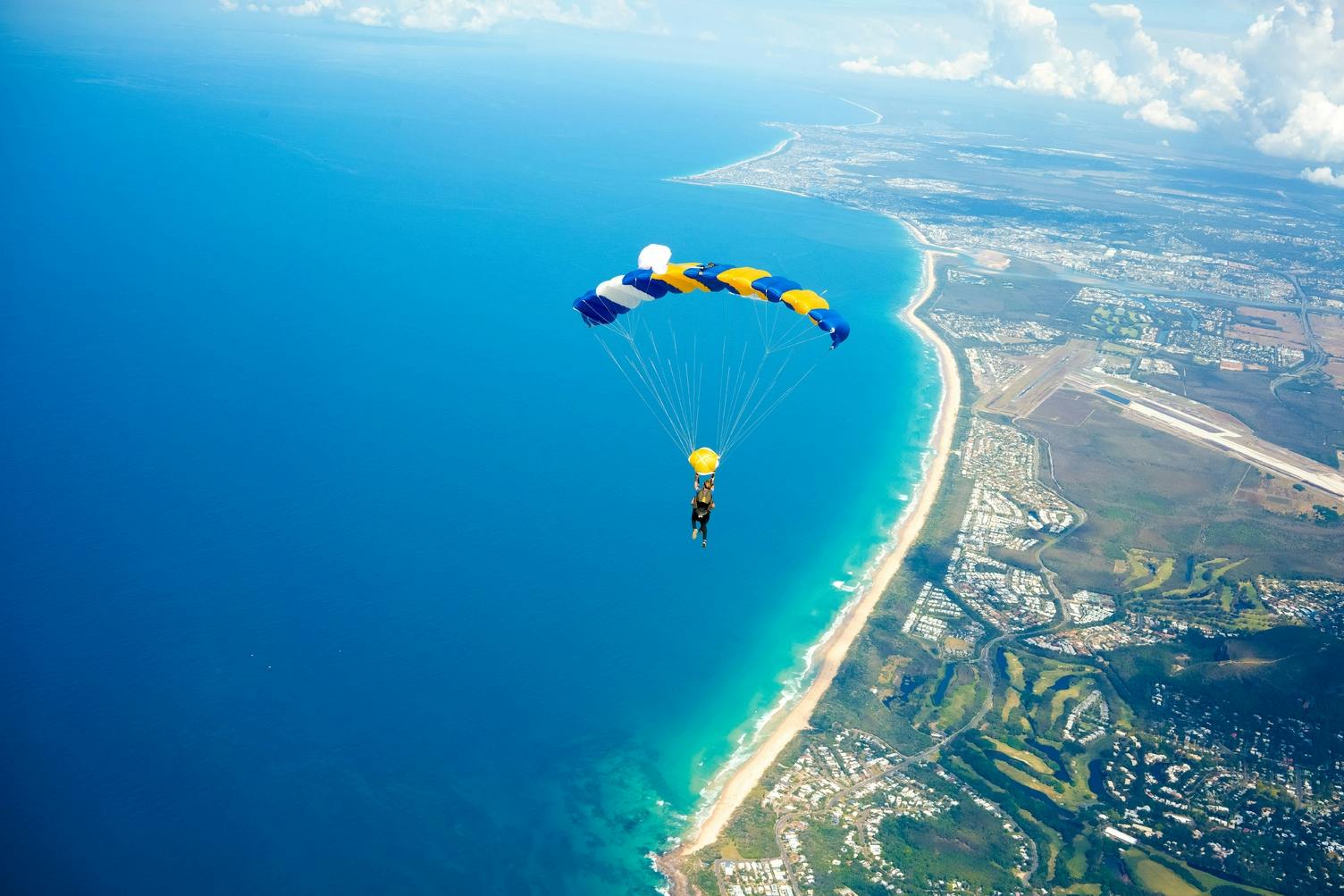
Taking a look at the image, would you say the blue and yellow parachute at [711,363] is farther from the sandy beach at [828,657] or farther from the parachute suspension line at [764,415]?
the sandy beach at [828,657]

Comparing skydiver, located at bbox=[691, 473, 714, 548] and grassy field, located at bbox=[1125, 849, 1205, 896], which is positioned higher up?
skydiver, located at bbox=[691, 473, 714, 548]

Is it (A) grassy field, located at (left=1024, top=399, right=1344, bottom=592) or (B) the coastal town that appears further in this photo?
(A) grassy field, located at (left=1024, top=399, right=1344, bottom=592)

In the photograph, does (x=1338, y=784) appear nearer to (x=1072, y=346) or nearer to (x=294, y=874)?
(x=294, y=874)

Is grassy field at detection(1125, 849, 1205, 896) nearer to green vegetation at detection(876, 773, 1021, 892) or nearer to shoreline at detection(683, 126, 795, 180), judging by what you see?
green vegetation at detection(876, 773, 1021, 892)

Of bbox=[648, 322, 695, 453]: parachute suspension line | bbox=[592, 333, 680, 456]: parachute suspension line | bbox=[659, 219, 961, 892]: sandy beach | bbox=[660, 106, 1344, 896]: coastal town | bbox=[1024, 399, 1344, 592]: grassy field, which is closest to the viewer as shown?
bbox=[660, 106, 1344, 896]: coastal town

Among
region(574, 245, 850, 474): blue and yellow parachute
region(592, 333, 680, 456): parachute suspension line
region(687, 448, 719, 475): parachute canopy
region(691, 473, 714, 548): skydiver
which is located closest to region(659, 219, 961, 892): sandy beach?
region(574, 245, 850, 474): blue and yellow parachute

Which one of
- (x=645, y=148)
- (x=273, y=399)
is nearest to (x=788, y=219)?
(x=645, y=148)

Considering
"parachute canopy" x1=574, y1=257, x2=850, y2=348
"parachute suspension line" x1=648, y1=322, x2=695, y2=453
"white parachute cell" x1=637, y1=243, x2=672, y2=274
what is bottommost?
"parachute suspension line" x1=648, y1=322, x2=695, y2=453
